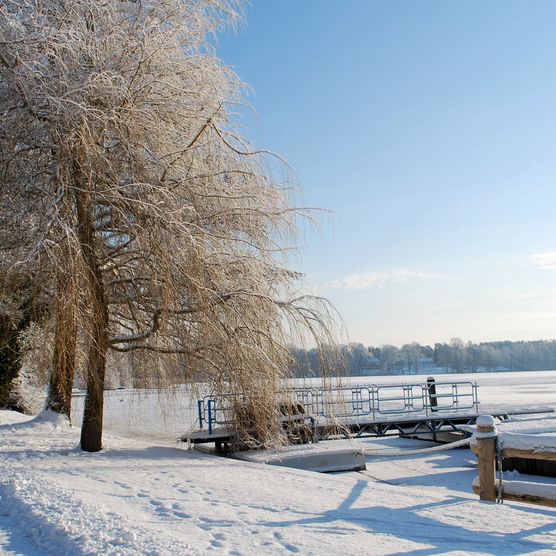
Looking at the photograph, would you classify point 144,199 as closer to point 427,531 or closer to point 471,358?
point 427,531

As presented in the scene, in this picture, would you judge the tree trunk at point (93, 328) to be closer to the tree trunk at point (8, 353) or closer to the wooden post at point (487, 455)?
the tree trunk at point (8, 353)

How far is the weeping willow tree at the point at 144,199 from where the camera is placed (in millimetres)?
8750

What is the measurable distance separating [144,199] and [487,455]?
544 cm

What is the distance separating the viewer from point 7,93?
8.85 m

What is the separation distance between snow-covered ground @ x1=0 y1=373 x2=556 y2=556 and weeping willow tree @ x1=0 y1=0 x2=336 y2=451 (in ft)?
4.77

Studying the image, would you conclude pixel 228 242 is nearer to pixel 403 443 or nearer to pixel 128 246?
pixel 128 246

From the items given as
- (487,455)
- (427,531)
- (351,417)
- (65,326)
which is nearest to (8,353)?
(65,326)

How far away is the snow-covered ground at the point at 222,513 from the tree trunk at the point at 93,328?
0.51 m

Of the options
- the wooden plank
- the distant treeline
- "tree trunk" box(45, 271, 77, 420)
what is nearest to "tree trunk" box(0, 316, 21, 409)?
"tree trunk" box(45, 271, 77, 420)

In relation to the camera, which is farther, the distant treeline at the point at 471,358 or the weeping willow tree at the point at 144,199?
the distant treeline at the point at 471,358

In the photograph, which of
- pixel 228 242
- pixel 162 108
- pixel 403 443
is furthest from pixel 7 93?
pixel 403 443

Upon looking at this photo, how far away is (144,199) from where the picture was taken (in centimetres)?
919

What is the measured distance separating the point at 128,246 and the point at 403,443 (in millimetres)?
16003

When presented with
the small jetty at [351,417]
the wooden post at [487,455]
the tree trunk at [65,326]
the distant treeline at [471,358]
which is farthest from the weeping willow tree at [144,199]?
the distant treeline at [471,358]
